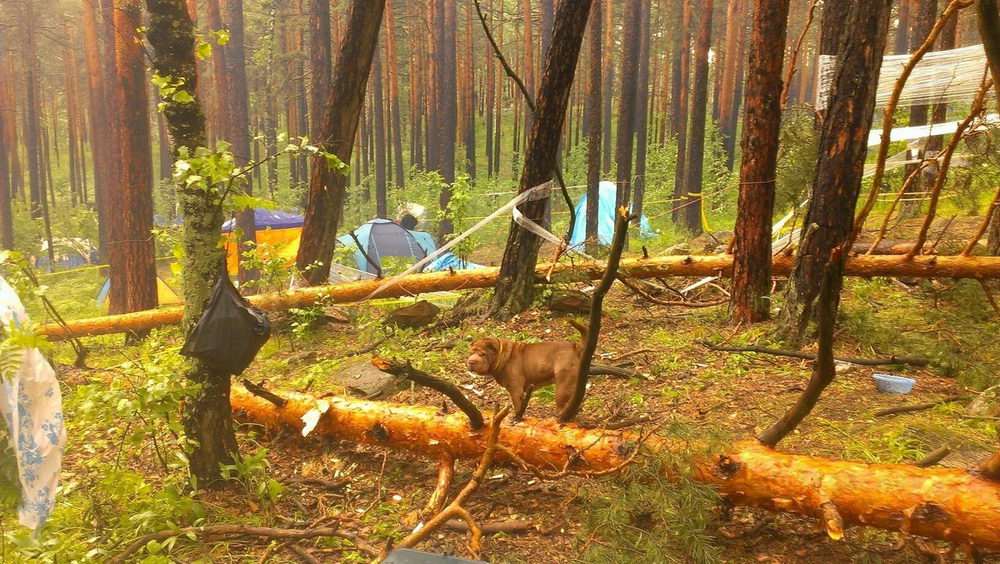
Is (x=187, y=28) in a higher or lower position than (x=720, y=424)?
higher

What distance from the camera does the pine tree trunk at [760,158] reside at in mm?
5980

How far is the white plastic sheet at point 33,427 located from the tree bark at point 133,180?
262 inches

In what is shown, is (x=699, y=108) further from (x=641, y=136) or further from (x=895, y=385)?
(x=895, y=385)

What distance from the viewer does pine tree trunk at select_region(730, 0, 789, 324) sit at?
5.98 m

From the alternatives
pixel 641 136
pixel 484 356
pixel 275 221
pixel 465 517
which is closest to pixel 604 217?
pixel 641 136

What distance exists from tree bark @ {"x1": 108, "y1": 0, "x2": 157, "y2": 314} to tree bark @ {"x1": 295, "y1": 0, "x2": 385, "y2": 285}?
268 centimetres

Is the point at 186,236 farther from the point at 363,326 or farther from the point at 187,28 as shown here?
the point at 363,326

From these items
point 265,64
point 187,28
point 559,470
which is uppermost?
point 265,64

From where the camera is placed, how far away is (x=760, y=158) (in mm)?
6059

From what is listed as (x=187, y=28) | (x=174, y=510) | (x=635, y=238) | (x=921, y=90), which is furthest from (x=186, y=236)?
(x=635, y=238)

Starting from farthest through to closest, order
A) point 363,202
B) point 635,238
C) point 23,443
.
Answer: point 363,202 < point 635,238 < point 23,443

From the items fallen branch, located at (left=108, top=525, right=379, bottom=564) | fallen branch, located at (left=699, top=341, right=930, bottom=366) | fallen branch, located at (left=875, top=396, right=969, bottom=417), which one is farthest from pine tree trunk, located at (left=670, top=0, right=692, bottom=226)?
fallen branch, located at (left=108, top=525, right=379, bottom=564)

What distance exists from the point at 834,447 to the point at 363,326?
18.2 ft

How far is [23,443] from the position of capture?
2.98 metres
